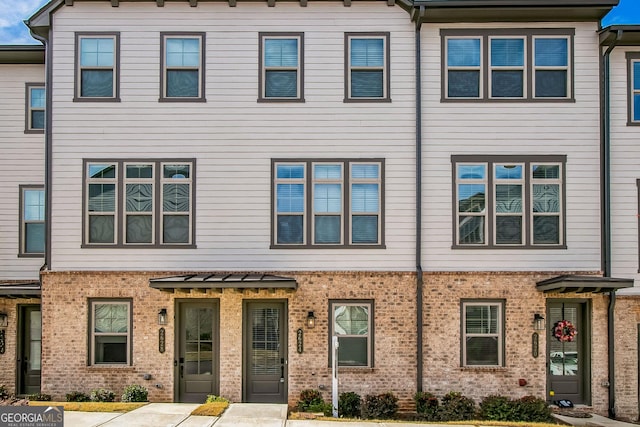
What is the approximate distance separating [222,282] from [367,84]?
5.48 m

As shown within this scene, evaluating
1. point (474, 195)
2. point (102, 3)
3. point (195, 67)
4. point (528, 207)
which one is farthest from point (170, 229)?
point (528, 207)

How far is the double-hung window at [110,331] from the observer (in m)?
11.3

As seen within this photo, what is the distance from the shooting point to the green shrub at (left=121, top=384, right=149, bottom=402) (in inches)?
428

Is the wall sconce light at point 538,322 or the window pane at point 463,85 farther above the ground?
the window pane at point 463,85

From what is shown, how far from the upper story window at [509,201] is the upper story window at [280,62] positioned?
13.5 feet

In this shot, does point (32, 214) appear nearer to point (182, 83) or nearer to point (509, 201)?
point (182, 83)

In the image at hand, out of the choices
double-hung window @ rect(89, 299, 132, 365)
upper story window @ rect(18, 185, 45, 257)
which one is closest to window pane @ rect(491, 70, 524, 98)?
double-hung window @ rect(89, 299, 132, 365)

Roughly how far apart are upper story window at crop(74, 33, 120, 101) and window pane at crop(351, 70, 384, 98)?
5.39m

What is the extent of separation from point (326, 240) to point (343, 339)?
7.35ft

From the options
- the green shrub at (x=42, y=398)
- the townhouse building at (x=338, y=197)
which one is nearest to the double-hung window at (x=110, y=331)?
the townhouse building at (x=338, y=197)

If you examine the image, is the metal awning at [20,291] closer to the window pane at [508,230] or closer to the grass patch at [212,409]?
the grass patch at [212,409]

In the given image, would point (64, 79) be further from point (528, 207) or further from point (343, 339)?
point (528, 207)

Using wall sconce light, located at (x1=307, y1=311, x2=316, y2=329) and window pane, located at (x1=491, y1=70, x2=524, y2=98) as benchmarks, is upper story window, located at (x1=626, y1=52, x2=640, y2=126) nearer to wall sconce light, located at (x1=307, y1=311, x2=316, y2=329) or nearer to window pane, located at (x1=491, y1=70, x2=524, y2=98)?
window pane, located at (x1=491, y1=70, x2=524, y2=98)

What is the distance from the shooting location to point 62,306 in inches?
444
